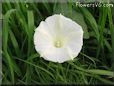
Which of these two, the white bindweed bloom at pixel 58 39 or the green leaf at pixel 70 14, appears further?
the green leaf at pixel 70 14

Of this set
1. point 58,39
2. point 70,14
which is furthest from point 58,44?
point 70,14

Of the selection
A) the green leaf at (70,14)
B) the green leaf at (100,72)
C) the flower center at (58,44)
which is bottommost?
the green leaf at (100,72)

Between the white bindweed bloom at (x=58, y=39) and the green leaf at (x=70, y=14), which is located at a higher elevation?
the green leaf at (x=70, y=14)

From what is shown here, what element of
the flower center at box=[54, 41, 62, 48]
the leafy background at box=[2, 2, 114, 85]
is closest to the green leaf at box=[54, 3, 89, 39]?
the leafy background at box=[2, 2, 114, 85]

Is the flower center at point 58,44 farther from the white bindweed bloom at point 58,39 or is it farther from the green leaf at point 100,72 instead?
the green leaf at point 100,72

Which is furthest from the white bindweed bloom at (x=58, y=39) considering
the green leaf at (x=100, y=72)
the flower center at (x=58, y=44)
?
the green leaf at (x=100, y=72)

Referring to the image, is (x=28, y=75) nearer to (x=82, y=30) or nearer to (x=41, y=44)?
(x=41, y=44)

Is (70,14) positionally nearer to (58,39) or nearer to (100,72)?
(58,39)
